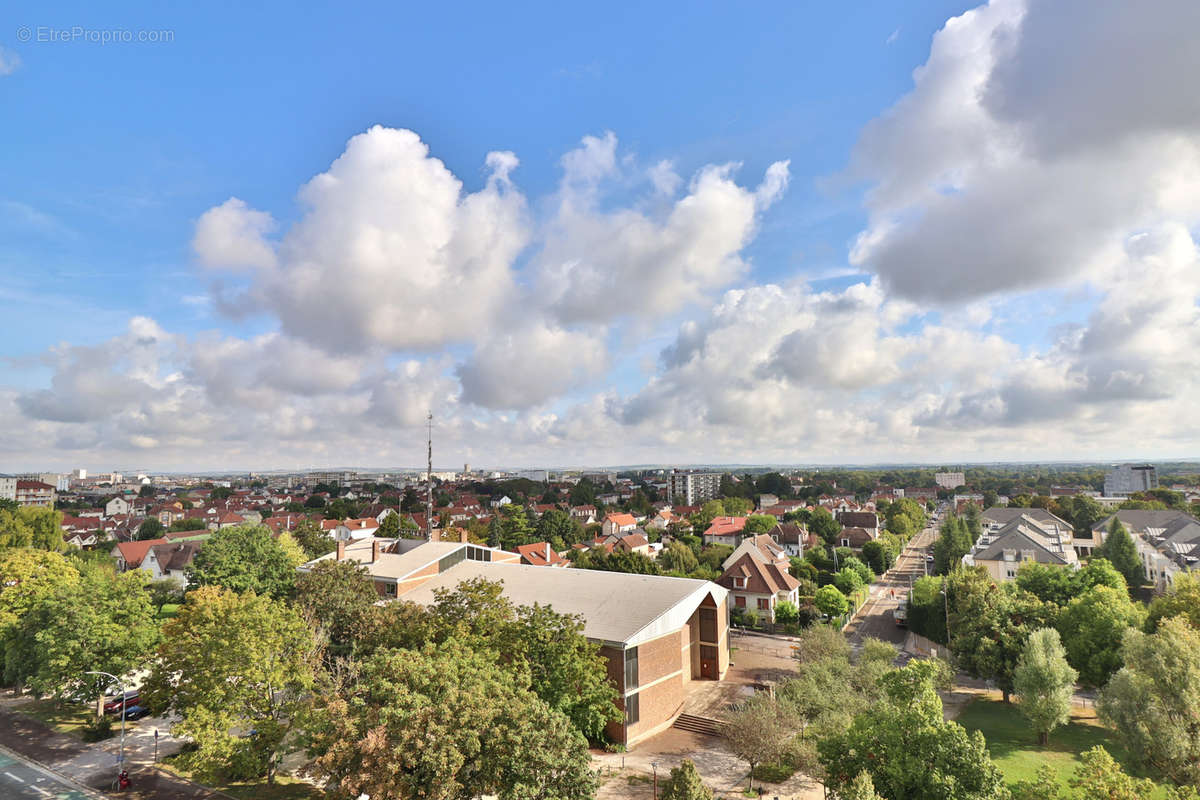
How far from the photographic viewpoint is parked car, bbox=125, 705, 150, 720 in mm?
35094

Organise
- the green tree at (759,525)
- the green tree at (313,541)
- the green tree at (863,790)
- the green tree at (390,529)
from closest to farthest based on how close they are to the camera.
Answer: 1. the green tree at (863,790)
2. the green tree at (313,541)
3. the green tree at (390,529)
4. the green tree at (759,525)

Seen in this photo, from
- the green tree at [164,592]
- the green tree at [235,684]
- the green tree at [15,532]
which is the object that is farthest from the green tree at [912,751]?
the green tree at [15,532]

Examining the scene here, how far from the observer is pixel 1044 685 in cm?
3312

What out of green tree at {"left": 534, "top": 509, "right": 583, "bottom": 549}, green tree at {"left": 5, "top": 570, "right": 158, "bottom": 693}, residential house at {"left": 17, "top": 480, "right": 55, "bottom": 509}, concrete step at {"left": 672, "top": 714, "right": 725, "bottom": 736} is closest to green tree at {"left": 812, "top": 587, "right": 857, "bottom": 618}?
concrete step at {"left": 672, "top": 714, "right": 725, "bottom": 736}

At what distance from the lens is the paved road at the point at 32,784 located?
2667cm

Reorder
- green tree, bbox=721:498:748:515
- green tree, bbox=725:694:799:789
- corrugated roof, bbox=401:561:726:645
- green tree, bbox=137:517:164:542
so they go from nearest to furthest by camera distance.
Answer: green tree, bbox=725:694:799:789
corrugated roof, bbox=401:561:726:645
green tree, bbox=137:517:164:542
green tree, bbox=721:498:748:515

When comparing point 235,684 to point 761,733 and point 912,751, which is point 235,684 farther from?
point 912,751

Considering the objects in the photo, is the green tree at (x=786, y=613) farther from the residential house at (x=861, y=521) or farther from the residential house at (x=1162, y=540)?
the residential house at (x=861, y=521)

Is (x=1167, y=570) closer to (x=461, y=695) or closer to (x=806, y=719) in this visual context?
(x=806, y=719)

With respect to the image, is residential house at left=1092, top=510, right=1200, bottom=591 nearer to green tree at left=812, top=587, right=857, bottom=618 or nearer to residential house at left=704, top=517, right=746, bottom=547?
green tree at left=812, top=587, right=857, bottom=618

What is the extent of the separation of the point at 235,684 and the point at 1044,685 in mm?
40382

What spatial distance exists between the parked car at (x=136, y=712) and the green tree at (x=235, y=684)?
10098 millimetres

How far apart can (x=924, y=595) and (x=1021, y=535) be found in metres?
28.5

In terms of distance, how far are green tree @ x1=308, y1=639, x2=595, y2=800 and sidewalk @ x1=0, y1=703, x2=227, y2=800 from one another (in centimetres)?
Answer: 1196
